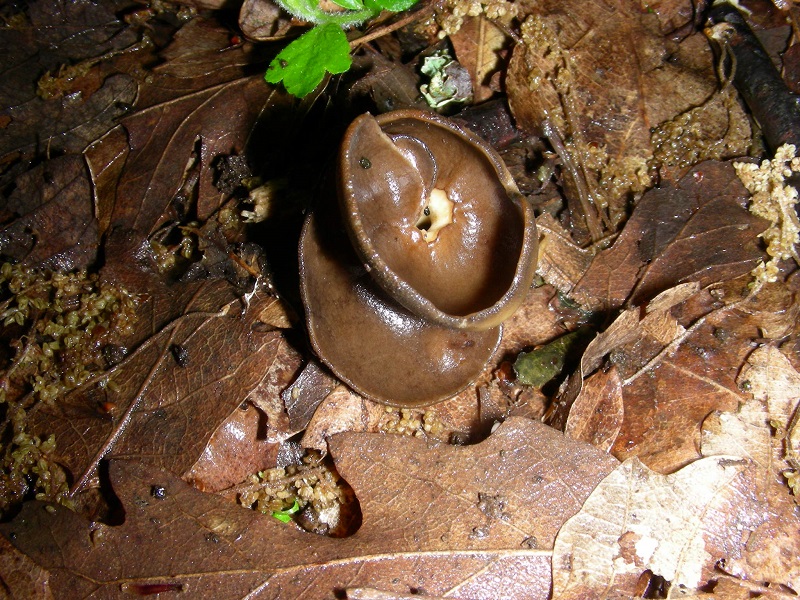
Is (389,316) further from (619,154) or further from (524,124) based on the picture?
(619,154)

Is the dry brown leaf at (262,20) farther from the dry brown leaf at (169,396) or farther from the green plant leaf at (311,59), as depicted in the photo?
the dry brown leaf at (169,396)

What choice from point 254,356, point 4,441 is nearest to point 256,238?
point 254,356

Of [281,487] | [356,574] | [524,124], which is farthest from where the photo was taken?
[524,124]

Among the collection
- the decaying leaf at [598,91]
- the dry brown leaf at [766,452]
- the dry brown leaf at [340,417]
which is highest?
the decaying leaf at [598,91]

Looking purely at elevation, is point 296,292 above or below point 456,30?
below

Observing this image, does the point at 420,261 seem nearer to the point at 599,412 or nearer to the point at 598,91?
the point at 599,412

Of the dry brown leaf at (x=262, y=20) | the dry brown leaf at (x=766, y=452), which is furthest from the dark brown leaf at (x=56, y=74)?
the dry brown leaf at (x=766, y=452)
